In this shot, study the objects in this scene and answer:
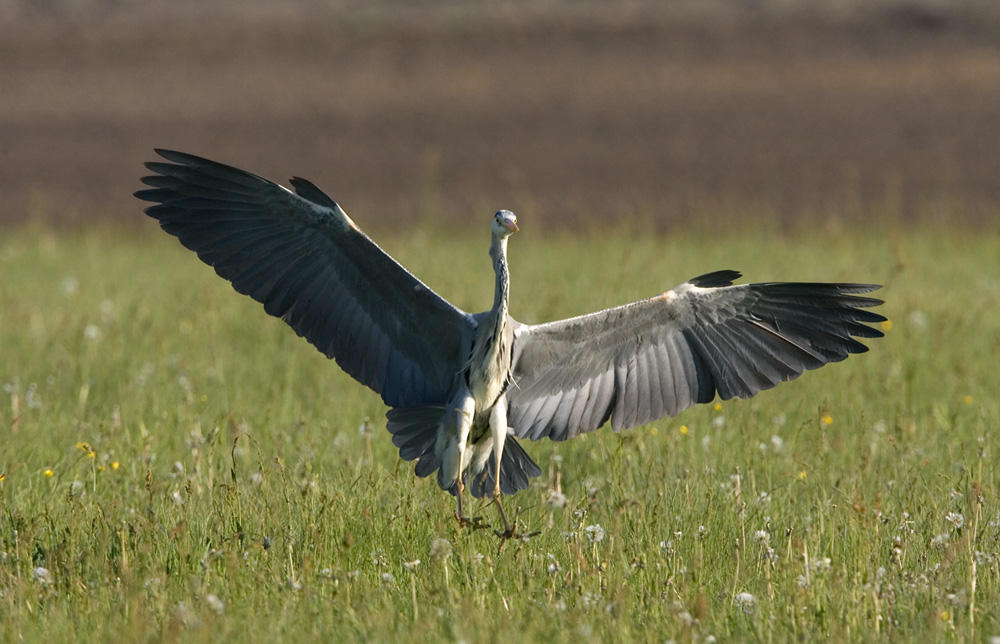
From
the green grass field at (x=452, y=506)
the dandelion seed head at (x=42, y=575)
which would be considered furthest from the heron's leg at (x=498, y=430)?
the dandelion seed head at (x=42, y=575)

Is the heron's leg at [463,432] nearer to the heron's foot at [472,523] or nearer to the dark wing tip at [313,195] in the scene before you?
the heron's foot at [472,523]

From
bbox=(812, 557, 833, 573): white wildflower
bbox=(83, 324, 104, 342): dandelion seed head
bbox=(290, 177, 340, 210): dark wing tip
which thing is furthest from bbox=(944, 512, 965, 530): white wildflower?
bbox=(83, 324, 104, 342): dandelion seed head

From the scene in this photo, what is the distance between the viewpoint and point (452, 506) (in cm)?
544

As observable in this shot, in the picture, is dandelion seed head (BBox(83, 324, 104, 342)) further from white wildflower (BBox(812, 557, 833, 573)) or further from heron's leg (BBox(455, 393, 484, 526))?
white wildflower (BBox(812, 557, 833, 573))

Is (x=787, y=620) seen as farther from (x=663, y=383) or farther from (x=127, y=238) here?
(x=127, y=238)

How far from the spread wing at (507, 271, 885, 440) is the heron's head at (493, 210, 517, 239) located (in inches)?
18.0

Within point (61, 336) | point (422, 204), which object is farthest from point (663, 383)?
point (422, 204)

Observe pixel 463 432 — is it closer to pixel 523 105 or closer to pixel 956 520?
pixel 956 520

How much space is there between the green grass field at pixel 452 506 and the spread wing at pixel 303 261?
525 millimetres

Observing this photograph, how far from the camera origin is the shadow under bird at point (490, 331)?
17.7ft

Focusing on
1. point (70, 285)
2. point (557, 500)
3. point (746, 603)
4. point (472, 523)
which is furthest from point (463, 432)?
point (70, 285)

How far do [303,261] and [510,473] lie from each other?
4.08 ft

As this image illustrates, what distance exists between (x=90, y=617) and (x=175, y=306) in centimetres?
521

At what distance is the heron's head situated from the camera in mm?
5129
